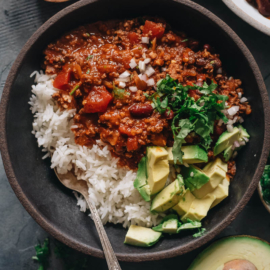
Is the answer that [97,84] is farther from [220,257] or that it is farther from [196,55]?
[220,257]

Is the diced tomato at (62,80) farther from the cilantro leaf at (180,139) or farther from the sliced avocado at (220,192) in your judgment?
the sliced avocado at (220,192)

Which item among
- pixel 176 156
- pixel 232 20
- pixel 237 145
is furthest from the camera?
pixel 232 20

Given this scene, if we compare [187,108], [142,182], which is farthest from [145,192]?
[187,108]

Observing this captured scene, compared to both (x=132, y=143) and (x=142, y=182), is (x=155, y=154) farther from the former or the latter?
(x=142, y=182)

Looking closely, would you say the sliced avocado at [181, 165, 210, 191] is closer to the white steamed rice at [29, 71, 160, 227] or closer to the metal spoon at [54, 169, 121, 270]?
the white steamed rice at [29, 71, 160, 227]

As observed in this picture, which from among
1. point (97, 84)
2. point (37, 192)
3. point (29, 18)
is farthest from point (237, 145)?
point (29, 18)

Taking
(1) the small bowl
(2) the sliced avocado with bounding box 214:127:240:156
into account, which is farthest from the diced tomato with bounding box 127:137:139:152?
(1) the small bowl
